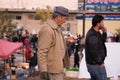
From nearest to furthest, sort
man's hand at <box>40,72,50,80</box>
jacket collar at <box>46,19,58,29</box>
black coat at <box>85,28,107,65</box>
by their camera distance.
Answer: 1. man's hand at <box>40,72,50,80</box>
2. jacket collar at <box>46,19,58,29</box>
3. black coat at <box>85,28,107,65</box>

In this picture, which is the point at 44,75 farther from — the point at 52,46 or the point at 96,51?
the point at 96,51

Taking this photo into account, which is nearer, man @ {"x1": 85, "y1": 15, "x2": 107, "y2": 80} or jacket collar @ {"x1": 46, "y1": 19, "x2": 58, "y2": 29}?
jacket collar @ {"x1": 46, "y1": 19, "x2": 58, "y2": 29}

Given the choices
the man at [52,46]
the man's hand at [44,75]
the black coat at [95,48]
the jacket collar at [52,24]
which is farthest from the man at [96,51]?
the man's hand at [44,75]

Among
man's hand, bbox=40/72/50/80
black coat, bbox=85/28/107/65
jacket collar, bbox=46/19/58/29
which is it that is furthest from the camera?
black coat, bbox=85/28/107/65

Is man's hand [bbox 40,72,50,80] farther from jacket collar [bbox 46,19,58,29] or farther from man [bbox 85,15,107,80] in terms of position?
man [bbox 85,15,107,80]

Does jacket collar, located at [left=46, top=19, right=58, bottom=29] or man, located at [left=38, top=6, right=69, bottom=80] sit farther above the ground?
jacket collar, located at [left=46, top=19, right=58, bottom=29]

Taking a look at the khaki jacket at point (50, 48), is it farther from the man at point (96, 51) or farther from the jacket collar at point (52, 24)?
the man at point (96, 51)

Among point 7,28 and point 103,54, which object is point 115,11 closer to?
point 7,28

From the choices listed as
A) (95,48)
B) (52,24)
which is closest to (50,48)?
(52,24)

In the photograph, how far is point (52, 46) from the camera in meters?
6.57

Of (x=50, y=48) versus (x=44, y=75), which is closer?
(x=44, y=75)

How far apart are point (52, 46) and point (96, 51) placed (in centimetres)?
158

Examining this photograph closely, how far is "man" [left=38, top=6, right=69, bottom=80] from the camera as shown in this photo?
21.2 feet

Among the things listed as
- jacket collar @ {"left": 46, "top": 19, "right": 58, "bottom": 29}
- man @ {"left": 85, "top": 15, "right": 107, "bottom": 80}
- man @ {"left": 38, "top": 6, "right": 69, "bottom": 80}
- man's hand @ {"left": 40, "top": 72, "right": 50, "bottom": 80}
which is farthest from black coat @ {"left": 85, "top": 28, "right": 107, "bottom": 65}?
man's hand @ {"left": 40, "top": 72, "right": 50, "bottom": 80}
